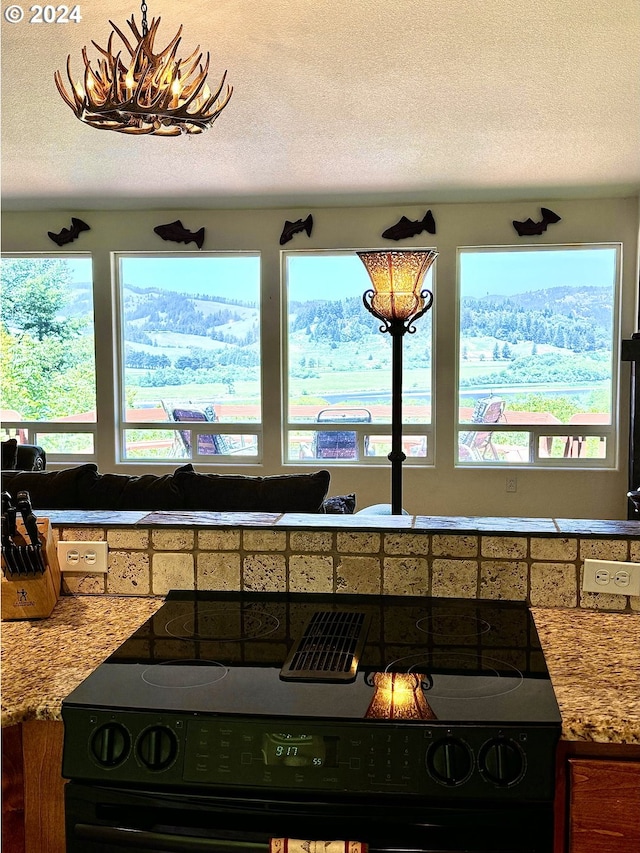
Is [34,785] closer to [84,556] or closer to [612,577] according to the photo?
[84,556]

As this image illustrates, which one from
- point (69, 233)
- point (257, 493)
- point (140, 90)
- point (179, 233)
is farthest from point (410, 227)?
point (140, 90)

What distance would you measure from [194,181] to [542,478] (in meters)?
3.59

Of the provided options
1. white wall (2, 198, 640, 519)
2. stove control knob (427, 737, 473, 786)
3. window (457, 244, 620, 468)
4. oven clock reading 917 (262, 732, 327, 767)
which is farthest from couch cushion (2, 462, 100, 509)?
→ window (457, 244, 620, 468)

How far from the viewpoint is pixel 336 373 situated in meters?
6.58

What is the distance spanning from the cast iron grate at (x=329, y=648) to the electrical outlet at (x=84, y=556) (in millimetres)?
500

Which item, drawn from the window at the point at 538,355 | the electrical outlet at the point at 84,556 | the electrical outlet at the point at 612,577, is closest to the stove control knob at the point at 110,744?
the electrical outlet at the point at 84,556

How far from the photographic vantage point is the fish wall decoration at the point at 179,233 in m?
6.48

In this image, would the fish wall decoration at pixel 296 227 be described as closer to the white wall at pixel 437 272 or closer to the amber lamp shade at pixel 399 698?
the white wall at pixel 437 272

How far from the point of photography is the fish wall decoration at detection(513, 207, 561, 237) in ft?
19.9

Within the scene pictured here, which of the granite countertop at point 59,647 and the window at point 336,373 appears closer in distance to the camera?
the granite countertop at point 59,647

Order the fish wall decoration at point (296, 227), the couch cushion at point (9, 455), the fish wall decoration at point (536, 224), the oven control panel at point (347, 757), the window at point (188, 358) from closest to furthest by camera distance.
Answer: the oven control panel at point (347, 757)
the couch cushion at point (9, 455)
the fish wall decoration at point (536, 224)
the fish wall decoration at point (296, 227)
the window at point (188, 358)

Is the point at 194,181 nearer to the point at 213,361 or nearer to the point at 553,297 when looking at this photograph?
the point at 213,361

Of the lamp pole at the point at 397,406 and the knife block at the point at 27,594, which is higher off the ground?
the lamp pole at the point at 397,406

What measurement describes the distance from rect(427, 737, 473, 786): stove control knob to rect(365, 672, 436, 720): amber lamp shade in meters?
0.04
